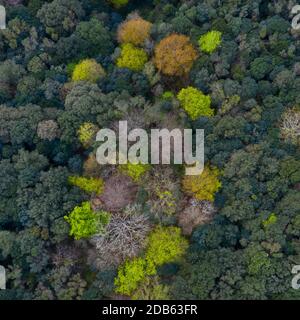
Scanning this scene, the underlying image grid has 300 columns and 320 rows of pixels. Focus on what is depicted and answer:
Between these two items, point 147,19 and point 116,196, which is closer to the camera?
point 116,196

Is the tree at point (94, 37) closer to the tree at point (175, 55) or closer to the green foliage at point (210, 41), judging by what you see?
the tree at point (175, 55)

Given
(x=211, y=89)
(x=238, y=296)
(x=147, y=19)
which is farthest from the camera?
(x=147, y=19)

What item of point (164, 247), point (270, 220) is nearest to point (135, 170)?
point (164, 247)

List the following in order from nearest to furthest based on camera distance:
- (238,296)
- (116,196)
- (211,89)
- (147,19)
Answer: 1. (238,296)
2. (116,196)
3. (211,89)
4. (147,19)

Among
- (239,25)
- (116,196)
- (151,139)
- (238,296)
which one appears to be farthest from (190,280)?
(239,25)

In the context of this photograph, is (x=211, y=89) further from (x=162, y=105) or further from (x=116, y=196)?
(x=116, y=196)

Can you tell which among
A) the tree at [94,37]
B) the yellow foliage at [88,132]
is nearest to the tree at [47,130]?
the yellow foliage at [88,132]

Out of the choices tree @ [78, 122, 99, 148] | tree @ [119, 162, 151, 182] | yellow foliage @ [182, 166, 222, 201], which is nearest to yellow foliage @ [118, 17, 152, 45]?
tree @ [78, 122, 99, 148]

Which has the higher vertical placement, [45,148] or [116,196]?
[45,148]

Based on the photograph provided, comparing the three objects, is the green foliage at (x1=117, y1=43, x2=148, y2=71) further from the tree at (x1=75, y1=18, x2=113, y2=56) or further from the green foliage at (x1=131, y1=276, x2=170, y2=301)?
the green foliage at (x1=131, y1=276, x2=170, y2=301)
